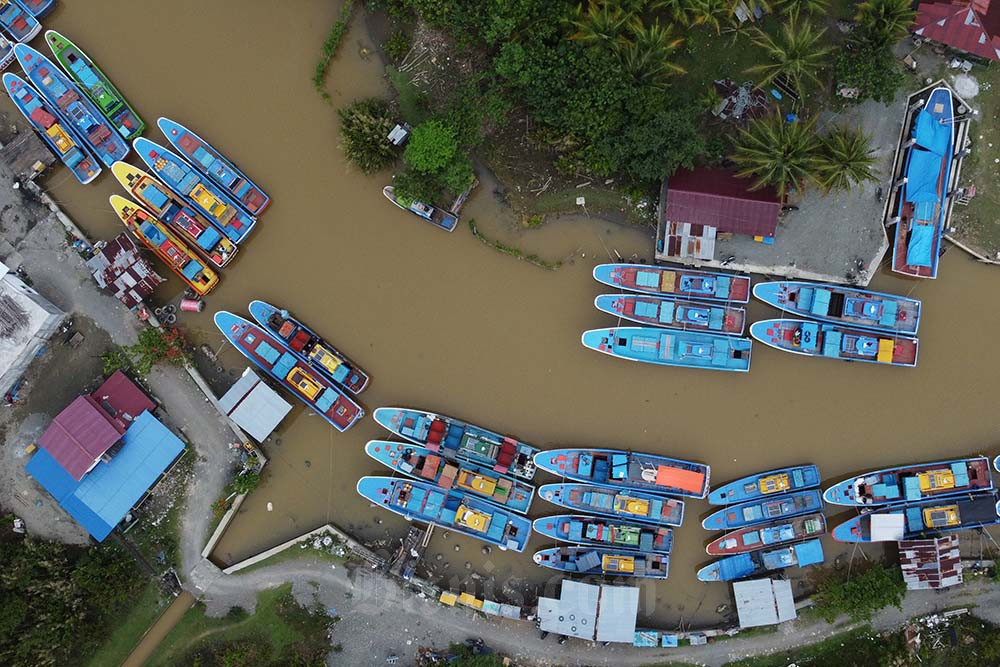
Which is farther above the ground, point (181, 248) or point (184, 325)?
point (181, 248)

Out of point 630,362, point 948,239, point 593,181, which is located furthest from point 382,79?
point 948,239

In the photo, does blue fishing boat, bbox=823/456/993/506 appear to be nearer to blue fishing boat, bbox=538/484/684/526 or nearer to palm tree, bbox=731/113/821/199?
blue fishing boat, bbox=538/484/684/526

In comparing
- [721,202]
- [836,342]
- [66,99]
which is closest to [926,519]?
[836,342]

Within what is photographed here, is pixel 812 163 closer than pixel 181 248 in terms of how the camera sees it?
Yes

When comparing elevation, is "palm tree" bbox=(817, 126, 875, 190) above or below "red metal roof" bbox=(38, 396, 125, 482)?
above

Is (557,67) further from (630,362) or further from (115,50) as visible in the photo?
(115,50)

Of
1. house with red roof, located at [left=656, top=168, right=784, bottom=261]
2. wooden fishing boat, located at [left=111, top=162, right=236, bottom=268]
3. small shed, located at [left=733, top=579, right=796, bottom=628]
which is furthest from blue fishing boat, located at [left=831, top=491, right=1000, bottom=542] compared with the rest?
wooden fishing boat, located at [left=111, top=162, right=236, bottom=268]
